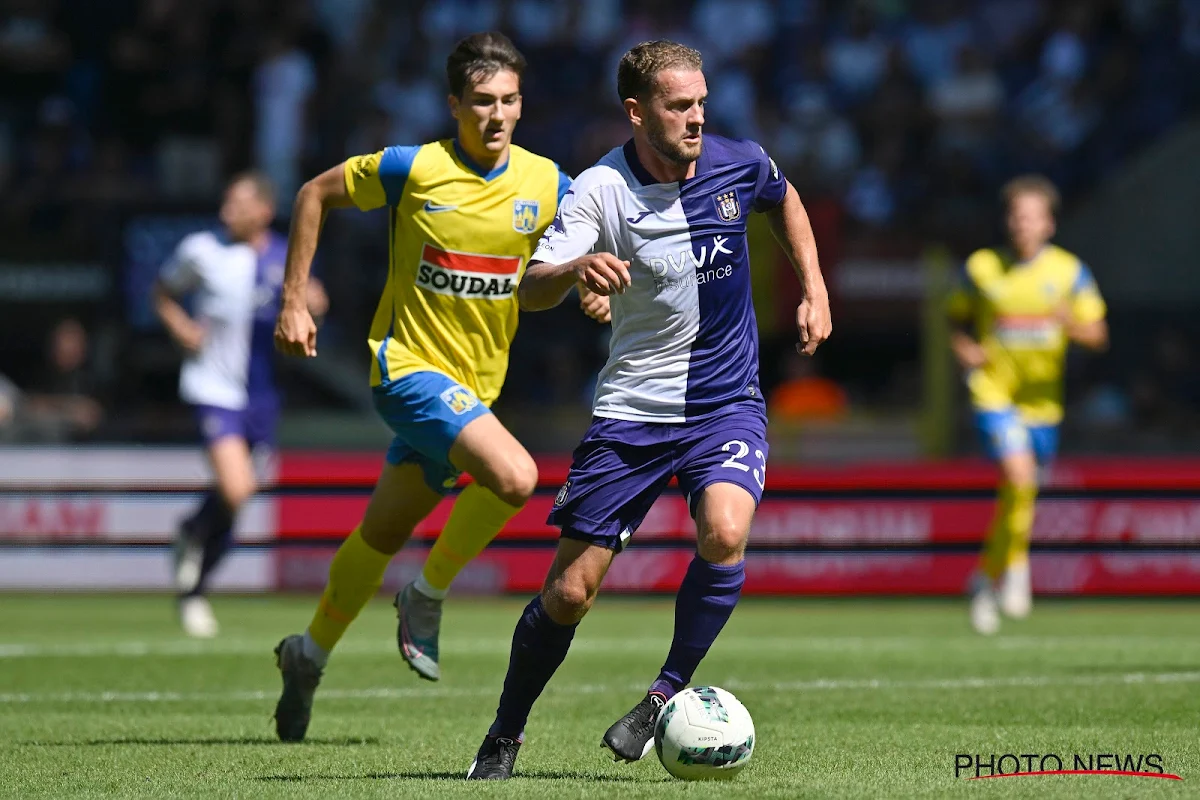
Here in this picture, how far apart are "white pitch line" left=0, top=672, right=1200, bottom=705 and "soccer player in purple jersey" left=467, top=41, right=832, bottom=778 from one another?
2718 millimetres

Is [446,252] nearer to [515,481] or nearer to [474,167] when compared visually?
[474,167]

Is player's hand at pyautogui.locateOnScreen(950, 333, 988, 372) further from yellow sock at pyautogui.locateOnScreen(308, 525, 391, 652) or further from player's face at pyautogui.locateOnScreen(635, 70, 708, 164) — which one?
player's face at pyautogui.locateOnScreen(635, 70, 708, 164)

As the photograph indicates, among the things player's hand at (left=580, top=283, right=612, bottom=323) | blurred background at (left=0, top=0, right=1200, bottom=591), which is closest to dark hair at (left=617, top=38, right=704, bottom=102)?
player's hand at (left=580, top=283, right=612, bottom=323)

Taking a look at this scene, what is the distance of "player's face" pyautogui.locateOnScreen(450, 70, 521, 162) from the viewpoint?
7250 millimetres

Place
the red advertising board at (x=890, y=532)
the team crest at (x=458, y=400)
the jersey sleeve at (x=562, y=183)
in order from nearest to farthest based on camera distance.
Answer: the team crest at (x=458, y=400) → the jersey sleeve at (x=562, y=183) → the red advertising board at (x=890, y=532)

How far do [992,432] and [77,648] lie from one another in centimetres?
586

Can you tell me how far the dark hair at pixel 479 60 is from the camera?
7234 millimetres

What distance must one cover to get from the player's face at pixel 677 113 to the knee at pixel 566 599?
140cm

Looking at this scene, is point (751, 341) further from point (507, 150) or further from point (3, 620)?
point (3, 620)

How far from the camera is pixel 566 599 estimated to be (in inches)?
238

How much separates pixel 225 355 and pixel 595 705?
16.5ft

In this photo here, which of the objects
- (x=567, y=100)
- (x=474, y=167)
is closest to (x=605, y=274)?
(x=474, y=167)

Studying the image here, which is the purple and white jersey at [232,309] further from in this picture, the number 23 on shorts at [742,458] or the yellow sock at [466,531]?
Answer: the number 23 on shorts at [742,458]

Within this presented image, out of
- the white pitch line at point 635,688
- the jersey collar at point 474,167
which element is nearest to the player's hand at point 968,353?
the white pitch line at point 635,688
